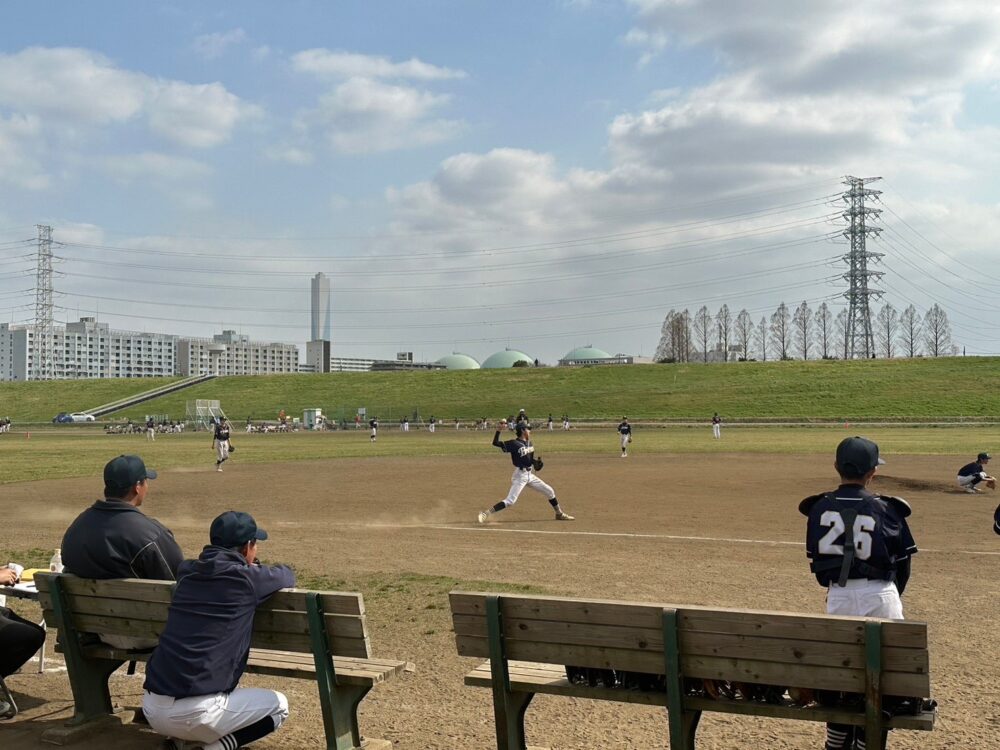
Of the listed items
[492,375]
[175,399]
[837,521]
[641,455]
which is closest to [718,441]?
[641,455]

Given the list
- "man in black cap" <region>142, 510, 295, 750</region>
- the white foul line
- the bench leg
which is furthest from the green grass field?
the bench leg

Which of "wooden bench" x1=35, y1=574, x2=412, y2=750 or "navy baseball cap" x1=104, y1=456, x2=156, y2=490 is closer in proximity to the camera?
"wooden bench" x1=35, y1=574, x2=412, y2=750

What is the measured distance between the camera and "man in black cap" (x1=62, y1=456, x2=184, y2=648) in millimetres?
5602

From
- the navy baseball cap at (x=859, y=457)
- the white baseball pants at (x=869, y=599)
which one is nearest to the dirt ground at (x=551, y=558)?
the white baseball pants at (x=869, y=599)

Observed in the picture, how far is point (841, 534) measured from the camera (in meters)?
4.80

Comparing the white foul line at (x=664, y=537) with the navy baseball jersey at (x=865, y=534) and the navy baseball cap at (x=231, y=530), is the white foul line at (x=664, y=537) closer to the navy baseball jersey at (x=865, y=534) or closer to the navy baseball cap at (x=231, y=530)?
the navy baseball jersey at (x=865, y=534)

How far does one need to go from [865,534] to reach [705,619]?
3.85 ft

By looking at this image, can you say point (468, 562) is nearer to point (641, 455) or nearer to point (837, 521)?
point (837, 521)

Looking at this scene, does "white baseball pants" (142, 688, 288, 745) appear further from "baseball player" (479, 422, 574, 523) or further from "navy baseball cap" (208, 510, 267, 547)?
"baseball player" (479, 422, 574, 523)

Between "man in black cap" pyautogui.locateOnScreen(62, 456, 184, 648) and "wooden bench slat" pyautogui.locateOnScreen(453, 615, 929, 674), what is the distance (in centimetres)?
210

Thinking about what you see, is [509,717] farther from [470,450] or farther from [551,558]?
[470,450]

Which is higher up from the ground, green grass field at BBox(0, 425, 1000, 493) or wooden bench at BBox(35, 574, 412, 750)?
wooden bench at BBox(35, 574, 412, 750)

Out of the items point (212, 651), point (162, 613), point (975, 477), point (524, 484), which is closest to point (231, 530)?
point (212, 651)

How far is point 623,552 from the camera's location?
41.5ft
